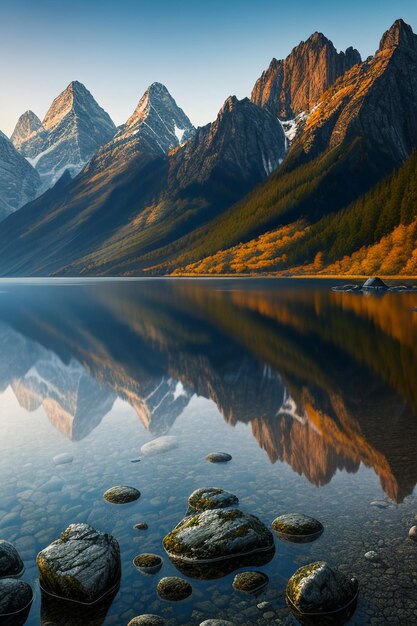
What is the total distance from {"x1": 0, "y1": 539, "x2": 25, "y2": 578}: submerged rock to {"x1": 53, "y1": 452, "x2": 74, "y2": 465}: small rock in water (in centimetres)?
690

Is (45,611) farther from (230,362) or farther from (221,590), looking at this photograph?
(230,362)

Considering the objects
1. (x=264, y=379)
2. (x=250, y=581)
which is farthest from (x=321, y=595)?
(x=264, y=379)

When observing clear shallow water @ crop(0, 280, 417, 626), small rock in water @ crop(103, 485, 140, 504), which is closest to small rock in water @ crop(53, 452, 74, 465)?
clear shallow water @ crop(0, 280, 417, 626)

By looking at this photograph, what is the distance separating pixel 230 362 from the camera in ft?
118

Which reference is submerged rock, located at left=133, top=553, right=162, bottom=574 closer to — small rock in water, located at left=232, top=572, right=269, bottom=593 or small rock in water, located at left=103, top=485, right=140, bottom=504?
small rock in water, located at left=232, top=572, right=269, bottom=593

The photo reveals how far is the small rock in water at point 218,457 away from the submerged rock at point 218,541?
204 inches

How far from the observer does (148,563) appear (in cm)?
1131

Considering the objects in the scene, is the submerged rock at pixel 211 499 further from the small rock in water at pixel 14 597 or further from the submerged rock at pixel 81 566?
the small rock in water at pixel 14 597

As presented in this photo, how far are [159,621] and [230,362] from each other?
87.9 ft

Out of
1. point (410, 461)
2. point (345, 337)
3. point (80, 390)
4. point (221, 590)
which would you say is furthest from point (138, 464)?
point (345, 337)

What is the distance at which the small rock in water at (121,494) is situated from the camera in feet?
48.2

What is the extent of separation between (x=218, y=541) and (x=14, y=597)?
4640 mm

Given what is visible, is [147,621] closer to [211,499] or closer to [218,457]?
[211,499]

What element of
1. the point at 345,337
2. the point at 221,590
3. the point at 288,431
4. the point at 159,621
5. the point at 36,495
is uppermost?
the point at 36,495
